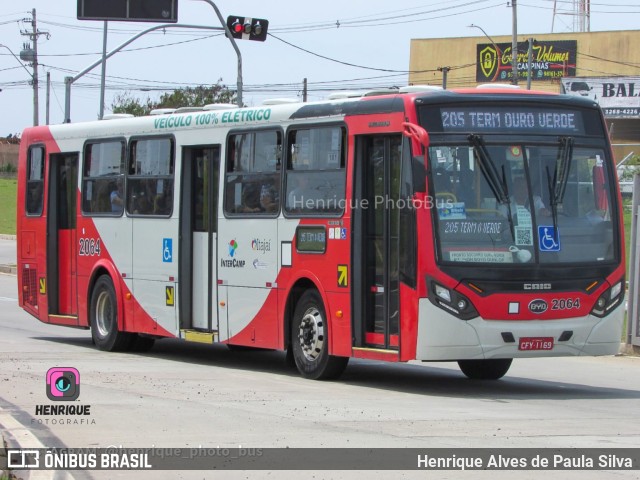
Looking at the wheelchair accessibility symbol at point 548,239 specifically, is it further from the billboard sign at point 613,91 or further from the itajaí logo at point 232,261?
the billboard sign at point 613,91

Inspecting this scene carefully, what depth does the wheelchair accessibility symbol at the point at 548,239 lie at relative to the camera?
13.3 metres

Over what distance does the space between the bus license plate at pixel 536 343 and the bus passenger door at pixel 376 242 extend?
130cm

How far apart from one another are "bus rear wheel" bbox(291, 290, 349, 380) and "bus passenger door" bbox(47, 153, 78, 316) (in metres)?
5.82

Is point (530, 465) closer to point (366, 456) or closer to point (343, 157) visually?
point (366, 456)

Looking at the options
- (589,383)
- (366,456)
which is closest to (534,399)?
(589,383)

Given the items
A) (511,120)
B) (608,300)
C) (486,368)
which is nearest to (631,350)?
(486,368)

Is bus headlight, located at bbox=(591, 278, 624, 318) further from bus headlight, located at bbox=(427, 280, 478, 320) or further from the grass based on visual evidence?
the grass

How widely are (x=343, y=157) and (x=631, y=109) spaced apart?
191ft

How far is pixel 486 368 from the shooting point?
15148 millimetres

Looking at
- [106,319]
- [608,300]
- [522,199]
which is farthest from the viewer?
[106,319]

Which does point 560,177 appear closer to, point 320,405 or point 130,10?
point 320,405

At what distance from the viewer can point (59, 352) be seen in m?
17.8

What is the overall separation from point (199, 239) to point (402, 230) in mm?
4204

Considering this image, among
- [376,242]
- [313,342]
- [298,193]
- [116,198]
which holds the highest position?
[298,193]
